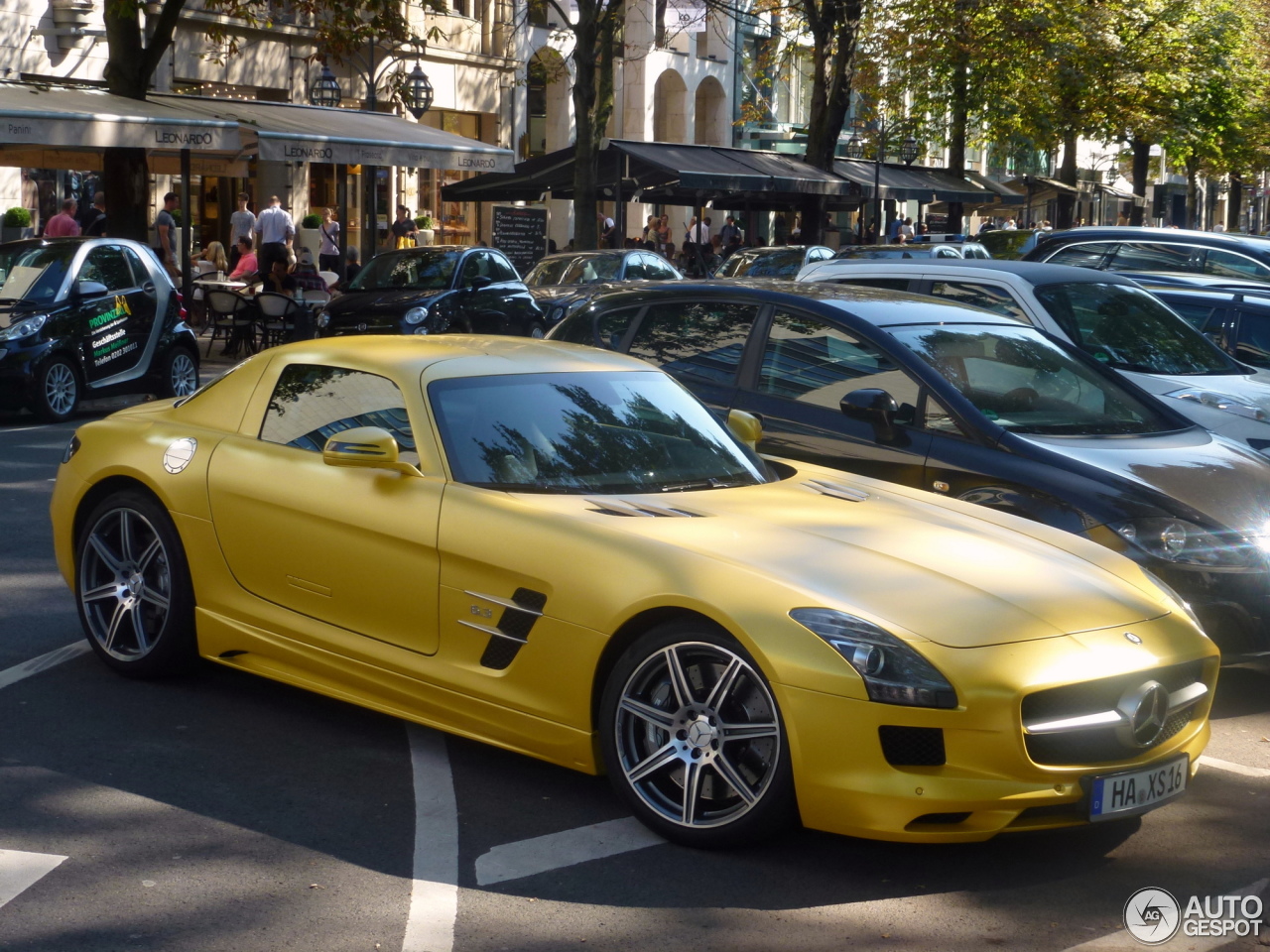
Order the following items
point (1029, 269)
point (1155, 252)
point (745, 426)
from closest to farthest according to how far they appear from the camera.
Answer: point (745, 426), point (1029, 269), point (1155, 252)

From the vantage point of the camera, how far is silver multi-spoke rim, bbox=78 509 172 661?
20.6ft

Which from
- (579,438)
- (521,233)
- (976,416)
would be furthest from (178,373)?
(521,233)

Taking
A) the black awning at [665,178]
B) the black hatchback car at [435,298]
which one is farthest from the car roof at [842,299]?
the black awning at [665,178]

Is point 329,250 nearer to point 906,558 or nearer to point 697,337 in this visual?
point 697,337

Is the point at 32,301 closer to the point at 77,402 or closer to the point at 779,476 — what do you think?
the point at 77,402

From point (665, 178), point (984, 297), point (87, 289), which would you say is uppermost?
point (665, 178)

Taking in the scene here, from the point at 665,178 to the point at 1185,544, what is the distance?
21.5 meters

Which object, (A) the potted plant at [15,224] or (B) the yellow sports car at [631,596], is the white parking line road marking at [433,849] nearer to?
(B) the yellow sports car at [631,596]

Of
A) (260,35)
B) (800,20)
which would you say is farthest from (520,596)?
(800,20)

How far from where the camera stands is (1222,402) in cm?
991

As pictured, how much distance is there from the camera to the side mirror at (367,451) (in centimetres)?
543

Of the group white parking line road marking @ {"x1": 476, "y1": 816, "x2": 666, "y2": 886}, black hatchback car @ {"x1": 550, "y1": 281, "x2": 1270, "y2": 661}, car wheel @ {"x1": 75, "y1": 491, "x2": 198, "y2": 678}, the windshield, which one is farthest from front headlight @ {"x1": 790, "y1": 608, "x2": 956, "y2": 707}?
the windshield

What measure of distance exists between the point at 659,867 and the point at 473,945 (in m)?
0.71

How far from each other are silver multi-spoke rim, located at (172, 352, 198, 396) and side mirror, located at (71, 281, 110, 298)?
4.18 feet
